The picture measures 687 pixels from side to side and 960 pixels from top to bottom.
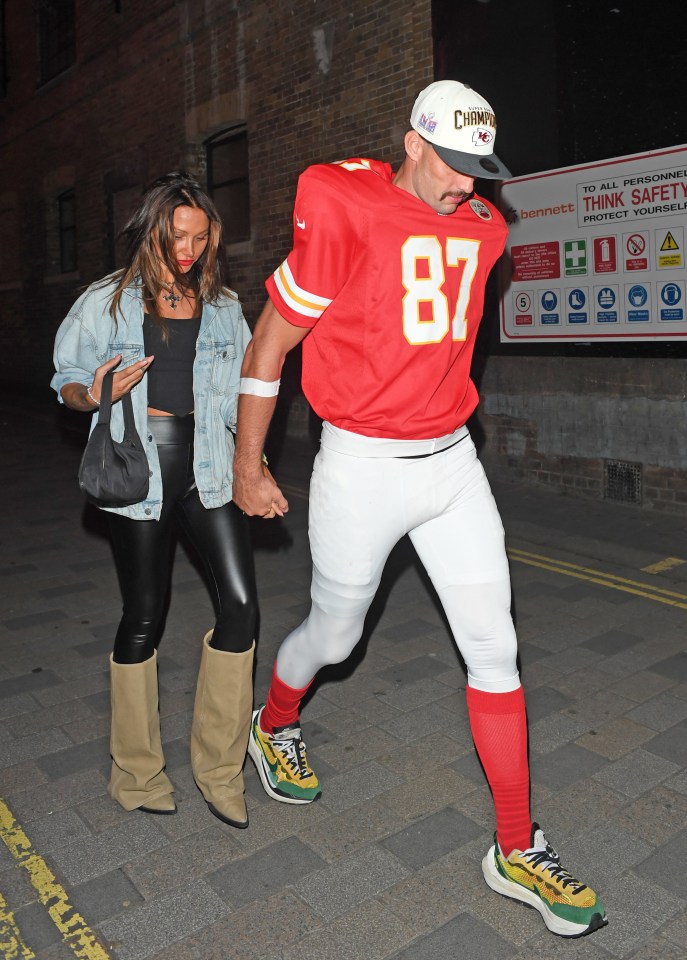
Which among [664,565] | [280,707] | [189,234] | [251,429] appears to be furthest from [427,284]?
[664,565]

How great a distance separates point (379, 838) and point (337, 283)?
1.92 meters

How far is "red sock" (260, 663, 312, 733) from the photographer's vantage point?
3.53m

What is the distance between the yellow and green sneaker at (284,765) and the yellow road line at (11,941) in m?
1.03

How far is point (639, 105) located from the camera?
26.4 feet

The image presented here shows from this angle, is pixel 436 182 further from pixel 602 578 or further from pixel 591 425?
pixel 591 425

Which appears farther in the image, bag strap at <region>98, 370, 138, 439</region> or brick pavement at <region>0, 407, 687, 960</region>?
bag strap at <region>98, 370, 138, 439</region>

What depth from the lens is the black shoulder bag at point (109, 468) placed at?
3.06m

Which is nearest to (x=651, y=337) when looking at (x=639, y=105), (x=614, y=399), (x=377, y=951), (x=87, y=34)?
(x=614, y=399)

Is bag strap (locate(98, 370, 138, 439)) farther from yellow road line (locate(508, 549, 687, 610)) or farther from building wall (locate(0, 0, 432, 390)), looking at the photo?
building wall (locate(0, 0, 432, 390))

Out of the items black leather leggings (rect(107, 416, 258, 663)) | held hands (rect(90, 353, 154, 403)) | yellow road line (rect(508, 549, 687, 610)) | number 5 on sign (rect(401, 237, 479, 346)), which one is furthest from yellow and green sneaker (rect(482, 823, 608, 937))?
yellow road line (rect(508, 549, 687, 610))

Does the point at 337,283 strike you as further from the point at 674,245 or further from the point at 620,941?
the point at 674,245

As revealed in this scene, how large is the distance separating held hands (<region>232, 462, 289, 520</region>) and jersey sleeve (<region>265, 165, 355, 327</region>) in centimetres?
50

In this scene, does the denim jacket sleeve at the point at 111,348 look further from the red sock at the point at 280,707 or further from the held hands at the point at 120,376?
the red sock at the point at 280,707

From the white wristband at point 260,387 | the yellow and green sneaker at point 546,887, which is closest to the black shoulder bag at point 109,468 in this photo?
the white wristband at point 260,387
